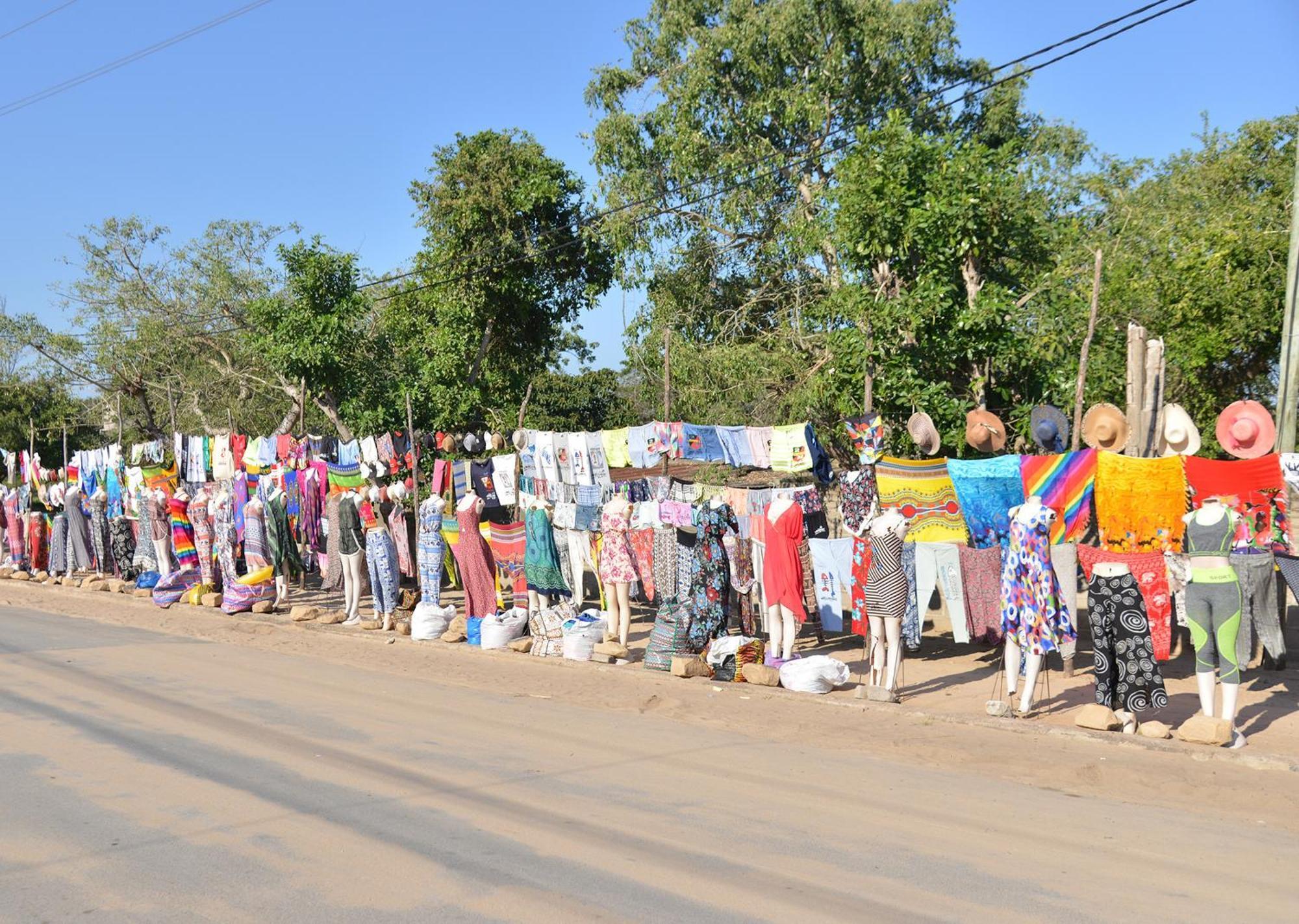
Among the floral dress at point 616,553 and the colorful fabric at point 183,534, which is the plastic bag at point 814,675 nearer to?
the floral dress at point 616,553

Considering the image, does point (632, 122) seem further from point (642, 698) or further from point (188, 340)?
point (642, 698)

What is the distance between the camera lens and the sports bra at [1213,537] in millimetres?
7766

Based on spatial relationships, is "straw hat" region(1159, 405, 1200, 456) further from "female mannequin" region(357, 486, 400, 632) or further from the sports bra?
"female mannequin" region(357, 486, 400, 632)

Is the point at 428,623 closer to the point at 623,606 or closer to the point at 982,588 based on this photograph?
the point at 623,606

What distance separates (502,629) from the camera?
1319 cm

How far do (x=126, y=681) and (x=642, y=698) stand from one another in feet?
17.3

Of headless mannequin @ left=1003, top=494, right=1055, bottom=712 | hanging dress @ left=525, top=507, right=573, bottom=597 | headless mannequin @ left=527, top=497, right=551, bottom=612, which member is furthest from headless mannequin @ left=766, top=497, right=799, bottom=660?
headless mannequin @ left=527, top=497, right=551, bottom=612

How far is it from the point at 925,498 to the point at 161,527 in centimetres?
1458

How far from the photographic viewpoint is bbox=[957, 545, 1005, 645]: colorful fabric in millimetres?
10203

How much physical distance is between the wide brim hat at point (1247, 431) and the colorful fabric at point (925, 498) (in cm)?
235

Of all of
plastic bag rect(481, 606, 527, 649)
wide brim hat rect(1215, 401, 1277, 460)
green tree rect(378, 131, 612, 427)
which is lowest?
plastic bag rect(481, 606, 527, 649)

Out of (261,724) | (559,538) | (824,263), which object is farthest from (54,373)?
(261,724)


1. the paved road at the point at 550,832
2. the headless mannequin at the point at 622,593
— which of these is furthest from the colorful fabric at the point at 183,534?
the paved road at the point at 550,832

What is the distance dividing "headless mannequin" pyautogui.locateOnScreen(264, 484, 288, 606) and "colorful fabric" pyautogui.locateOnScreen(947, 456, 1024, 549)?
1151 cm
